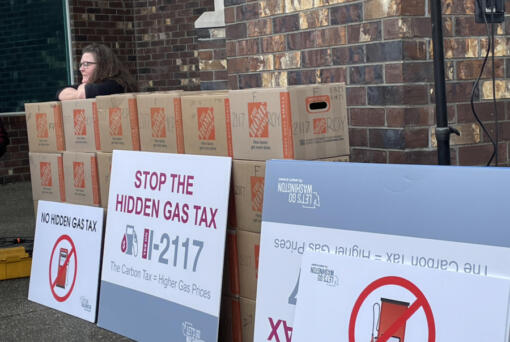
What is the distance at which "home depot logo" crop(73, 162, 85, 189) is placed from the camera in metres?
4.47

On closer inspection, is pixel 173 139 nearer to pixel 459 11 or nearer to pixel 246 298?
pixel 246 298

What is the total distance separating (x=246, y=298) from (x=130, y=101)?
130 centimetres

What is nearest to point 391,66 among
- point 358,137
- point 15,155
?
point 358,137

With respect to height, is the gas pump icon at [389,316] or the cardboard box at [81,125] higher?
the cardboard box at [81,125]

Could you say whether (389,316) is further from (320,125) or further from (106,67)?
(106,67)

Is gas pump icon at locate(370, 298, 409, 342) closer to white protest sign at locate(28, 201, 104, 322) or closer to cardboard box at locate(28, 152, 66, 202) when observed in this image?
white protest sign at locate(28, 201, 104, 322)

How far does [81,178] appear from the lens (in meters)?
4.48

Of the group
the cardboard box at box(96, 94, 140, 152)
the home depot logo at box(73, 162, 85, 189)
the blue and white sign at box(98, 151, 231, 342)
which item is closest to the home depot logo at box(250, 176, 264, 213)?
the blue and white sign at box(98, 151, 231, 342)

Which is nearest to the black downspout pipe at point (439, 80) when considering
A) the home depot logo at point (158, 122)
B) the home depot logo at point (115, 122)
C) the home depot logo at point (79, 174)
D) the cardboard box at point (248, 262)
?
the cardboard box at point (248, 262)

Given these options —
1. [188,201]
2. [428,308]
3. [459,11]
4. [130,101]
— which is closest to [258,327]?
[188,201]

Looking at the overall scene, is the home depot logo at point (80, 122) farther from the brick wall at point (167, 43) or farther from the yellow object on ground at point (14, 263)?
the brick wall at point (167, 43)

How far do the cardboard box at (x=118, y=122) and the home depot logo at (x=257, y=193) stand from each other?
97cm

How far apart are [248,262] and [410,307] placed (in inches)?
46.4

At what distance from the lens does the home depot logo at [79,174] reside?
4.47 metres
